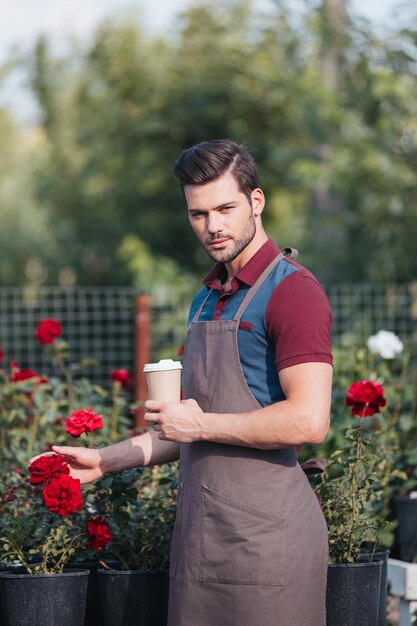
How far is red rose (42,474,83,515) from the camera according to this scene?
2816 mm

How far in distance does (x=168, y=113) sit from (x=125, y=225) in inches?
67.0

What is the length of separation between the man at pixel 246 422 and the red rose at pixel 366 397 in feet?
2.98

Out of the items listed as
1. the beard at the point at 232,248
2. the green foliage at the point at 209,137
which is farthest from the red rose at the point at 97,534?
the green foliage at the point at 209,137

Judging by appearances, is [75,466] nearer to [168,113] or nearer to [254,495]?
[254,495]

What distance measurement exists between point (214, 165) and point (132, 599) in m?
1.31

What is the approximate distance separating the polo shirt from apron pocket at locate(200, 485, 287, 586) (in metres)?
0.26

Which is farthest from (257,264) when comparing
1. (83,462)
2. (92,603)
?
(92,603)

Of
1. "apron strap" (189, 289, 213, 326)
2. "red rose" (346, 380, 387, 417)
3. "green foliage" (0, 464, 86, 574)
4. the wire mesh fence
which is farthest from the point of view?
the wire mesh fence

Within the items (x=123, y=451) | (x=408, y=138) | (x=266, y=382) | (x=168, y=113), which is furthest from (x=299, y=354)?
(x=168, y=113)

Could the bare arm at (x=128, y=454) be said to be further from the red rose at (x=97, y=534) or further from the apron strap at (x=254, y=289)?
the apron strap at (x=254, y=289)

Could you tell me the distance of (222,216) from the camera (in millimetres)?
2535

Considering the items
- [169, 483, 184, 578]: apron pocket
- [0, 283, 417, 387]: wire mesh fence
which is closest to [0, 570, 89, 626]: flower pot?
[169, 483, 184, 578]: apron pocket

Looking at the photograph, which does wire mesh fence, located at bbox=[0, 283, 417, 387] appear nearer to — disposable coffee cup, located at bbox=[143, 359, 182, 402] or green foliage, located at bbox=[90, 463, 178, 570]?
green foliage, located at bbox=[90, 463, 178, 570]

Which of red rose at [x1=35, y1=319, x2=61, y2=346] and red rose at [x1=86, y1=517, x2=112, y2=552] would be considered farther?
red rose at [x1=35, y1=319, x2=61, y2=346]
